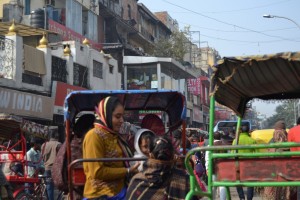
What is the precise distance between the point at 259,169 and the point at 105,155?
4.55ft

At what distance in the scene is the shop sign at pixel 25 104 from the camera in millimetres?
15820

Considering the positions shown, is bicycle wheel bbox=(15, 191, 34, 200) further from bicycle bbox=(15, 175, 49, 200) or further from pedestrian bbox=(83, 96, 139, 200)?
pedestrian bbox=(83, 96, 139, 200)

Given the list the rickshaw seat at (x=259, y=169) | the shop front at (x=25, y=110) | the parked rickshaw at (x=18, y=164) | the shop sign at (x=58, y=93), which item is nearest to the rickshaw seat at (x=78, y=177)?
the rickshaw seat at (x=259, y=169)

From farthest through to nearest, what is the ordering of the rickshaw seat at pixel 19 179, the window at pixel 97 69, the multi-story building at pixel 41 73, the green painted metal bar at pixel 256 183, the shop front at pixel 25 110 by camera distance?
1. the window at pixel 97 69
2. the multi-story building at pixel 41 73
3. the shop front at pixel 25 110
4. the rickshaw seat at pixel 19 179
5. the green painted metal bar at pixel 256 183

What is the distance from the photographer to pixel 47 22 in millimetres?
22500

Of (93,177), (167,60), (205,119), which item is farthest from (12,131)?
(205,119)

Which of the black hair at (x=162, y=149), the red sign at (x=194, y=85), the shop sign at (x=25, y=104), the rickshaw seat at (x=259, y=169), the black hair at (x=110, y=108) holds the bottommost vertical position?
the rickshaw seat at (x=259, y=169)

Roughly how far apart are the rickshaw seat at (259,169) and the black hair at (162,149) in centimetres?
39

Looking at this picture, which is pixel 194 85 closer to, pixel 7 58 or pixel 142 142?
pixel 7 58

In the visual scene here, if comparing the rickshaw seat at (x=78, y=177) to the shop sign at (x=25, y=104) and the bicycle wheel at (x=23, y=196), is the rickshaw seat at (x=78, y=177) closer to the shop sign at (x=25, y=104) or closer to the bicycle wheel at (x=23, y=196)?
the bicycle wheel at (x=23, y=196)

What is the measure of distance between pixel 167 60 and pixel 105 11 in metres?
5.28

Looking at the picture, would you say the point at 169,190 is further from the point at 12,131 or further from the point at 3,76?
the point at 3,76

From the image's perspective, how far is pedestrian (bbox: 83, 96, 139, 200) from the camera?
13.7 feet

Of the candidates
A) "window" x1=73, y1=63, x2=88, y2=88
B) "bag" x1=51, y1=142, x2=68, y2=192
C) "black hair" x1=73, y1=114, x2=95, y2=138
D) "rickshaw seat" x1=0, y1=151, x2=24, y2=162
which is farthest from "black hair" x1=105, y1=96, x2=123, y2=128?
"window" x1=73, y1=63, x2=88, y2=88
